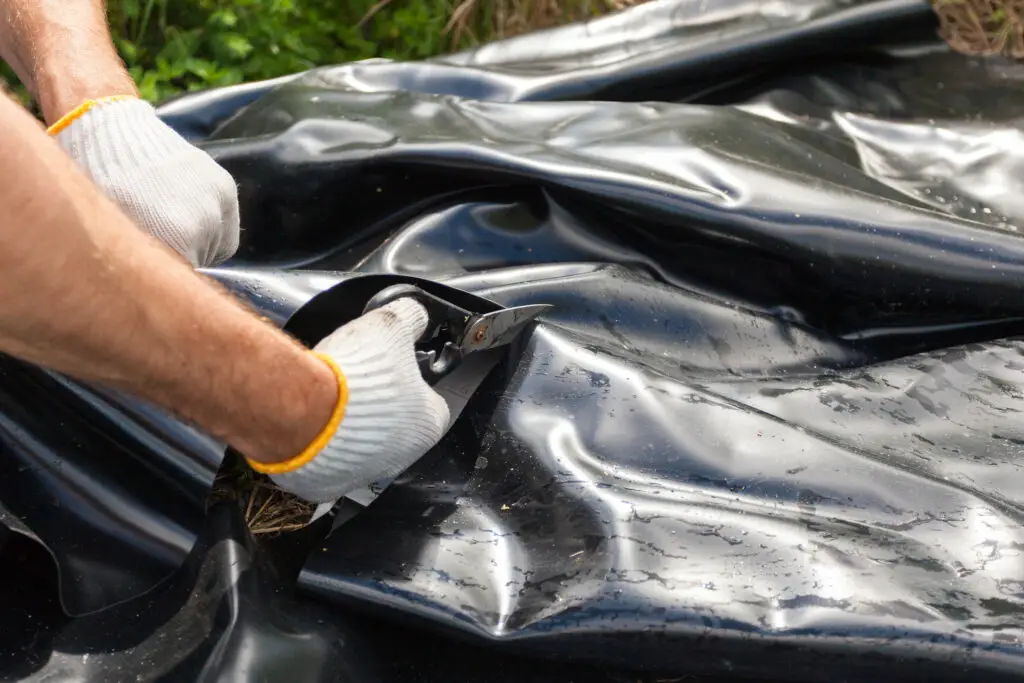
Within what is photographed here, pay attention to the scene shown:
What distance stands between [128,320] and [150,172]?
0.49 metres

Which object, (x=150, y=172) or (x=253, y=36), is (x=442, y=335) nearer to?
(x=150, y=172)

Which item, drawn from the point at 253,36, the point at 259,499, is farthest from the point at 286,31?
the point at 259,499

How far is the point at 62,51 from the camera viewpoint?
1.39 m

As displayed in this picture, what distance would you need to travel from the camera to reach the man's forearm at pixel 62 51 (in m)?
1.36

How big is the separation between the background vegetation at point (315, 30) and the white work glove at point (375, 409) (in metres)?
1.28

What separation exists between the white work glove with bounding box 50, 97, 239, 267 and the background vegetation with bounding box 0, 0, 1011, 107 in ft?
2.77

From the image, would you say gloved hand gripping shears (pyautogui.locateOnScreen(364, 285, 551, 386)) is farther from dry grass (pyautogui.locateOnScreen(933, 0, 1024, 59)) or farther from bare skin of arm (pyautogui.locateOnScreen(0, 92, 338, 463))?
dry grass (pyautogui.locateOnScreen(933, 0, 1024, 59))

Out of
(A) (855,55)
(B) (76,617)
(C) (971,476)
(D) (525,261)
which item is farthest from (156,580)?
(A) (855,55)

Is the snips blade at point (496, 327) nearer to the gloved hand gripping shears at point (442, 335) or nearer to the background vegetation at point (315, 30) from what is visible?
the gloved hand gripping shears at point (442, 335)

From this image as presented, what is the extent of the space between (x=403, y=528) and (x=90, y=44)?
3.08 feet

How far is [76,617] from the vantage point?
1092 mm

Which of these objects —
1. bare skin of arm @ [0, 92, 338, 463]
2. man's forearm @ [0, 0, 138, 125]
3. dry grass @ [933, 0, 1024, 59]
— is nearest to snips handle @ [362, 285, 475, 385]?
bare skin of arm @ [0, 92, 338, 463]

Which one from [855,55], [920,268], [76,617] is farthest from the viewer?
[855,55]

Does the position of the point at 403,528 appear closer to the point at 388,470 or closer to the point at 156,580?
the point at 388,470
